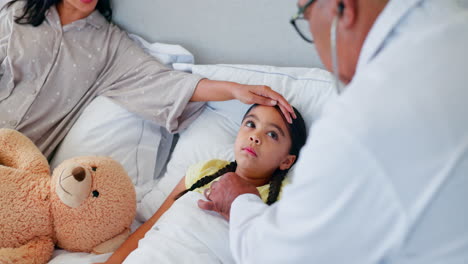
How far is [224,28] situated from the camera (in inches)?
71.0

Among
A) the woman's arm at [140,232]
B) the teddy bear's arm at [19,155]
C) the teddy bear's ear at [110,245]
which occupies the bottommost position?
the teddy bear's ear at [110,245]

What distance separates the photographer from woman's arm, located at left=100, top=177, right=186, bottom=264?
1.33 m

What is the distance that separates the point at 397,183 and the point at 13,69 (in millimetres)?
1571

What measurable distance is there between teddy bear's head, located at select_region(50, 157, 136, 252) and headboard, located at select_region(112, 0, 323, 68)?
2.30 feet

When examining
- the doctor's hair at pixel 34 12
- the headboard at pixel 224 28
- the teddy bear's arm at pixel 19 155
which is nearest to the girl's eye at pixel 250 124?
the headboard at pixel 224 28

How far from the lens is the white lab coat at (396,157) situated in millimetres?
627

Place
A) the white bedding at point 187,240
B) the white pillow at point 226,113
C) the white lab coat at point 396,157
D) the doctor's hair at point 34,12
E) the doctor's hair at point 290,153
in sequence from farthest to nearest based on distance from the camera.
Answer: the doctor's hair at point 34,12, the white pillow at point 226,113, the doctor's hair at point 290,153, the white bedding at point 187,240, the white lab coat at point 396,157

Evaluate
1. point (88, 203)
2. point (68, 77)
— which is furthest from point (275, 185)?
point (68, 77)

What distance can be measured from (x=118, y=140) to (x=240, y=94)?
1.73ft

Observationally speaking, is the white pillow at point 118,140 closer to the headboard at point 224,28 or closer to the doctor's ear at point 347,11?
the headboard at point 224,28

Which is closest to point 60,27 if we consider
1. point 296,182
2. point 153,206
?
point 153,206

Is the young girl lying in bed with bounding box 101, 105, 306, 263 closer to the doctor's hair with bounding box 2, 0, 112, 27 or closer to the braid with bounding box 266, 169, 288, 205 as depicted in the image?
the braid with bounding box 266, 169, 288, 205

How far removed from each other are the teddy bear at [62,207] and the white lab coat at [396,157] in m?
0.76

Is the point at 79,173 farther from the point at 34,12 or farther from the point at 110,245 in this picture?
the point at 34,12
